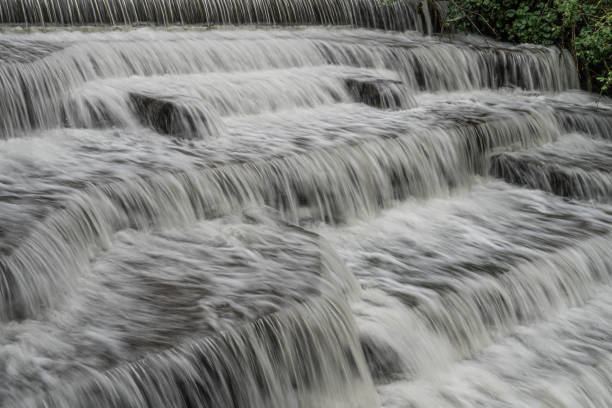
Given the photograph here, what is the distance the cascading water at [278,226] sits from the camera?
12.2 feet

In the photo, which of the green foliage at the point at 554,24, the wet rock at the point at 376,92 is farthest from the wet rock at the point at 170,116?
the green foliage at the point at 554,24

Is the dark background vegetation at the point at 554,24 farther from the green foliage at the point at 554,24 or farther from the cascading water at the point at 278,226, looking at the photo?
the cascading water at the point at 278,226

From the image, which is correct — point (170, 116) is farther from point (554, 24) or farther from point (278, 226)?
point (554, 24)

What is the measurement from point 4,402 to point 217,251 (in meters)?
1.84

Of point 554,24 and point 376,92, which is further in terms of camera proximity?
point 554,24

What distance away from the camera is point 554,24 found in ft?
38.7

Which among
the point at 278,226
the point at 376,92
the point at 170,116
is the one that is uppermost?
the point at 170,116

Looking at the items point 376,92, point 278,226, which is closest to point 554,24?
point 376,92

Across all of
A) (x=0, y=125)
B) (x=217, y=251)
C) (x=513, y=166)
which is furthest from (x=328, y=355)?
(x=513, y=166)

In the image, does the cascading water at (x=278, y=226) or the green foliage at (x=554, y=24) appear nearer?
the cascading water at (x=278, y=226)

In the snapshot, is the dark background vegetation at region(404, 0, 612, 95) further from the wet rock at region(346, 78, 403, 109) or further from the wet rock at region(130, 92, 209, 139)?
the wet rock at region(130, 92, 209, 139)

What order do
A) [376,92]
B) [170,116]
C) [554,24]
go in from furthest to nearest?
1. [554,24]
2. [376,92]
3. [170,116]

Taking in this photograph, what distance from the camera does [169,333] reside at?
358 cm

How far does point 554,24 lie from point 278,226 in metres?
8.22
